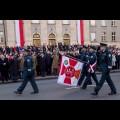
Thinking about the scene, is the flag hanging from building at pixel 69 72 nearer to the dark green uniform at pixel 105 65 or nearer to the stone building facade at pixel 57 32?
the dark green uniform at pixel 105 65

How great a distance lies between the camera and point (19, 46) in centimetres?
2402

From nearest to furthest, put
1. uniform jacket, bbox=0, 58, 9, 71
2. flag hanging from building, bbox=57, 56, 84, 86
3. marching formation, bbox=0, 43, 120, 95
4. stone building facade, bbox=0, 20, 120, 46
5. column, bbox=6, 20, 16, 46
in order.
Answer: marching formation, bbox=0, 43, 120, 95, flag hanging from building, bbox=57, 56, 84, 86, uniform jacket, bbox=0, 58, 9, 71, column, bbox=6, 20, 16, 46, stone building facade, bbox=0, 20, 120, 46

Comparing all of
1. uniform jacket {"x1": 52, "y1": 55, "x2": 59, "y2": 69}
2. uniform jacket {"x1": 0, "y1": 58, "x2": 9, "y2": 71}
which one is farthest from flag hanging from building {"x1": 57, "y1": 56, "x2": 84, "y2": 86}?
uniform jacket {"x1": 52, "y1": 55, "x2": 59, "y2": 69}

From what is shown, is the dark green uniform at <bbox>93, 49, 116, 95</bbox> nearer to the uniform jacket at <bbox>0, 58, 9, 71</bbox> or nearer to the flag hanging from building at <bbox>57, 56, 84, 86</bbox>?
the flag hanging from building at <bbox>57, 56, 84, 86</bbox>

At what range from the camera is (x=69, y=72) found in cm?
1034

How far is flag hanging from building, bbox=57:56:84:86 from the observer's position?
404 inches

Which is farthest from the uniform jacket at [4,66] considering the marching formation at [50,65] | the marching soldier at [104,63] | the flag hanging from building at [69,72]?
the marching soldier at [104,63]

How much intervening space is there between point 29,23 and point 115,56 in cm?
2267

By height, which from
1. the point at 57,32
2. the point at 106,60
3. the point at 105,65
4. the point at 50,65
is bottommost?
the point at 50,65

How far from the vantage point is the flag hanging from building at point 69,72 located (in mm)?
10273

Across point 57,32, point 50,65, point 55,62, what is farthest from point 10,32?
point 55,62

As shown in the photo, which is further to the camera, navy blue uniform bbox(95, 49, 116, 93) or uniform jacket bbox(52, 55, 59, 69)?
uniform jacket bbox(52, 55, 59, 69)

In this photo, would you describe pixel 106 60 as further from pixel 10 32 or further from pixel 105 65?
pixel 10 32
